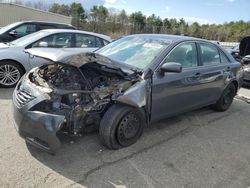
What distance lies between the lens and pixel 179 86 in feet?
14.4

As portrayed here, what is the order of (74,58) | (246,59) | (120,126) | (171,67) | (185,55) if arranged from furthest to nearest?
(246,59) → (185,55) → (171,67) → (120,126) → (74,58)

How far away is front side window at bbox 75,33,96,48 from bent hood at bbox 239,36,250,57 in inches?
194

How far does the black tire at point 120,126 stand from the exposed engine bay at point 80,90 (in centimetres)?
15

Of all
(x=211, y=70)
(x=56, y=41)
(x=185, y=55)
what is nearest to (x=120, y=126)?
(x=185, y=55)

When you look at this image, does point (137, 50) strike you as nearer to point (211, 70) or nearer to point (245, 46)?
point (211, 70)

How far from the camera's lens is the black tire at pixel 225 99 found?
5758 millimetres

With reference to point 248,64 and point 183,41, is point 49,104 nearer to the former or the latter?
point 183,41

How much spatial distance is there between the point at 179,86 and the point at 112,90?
1.29m

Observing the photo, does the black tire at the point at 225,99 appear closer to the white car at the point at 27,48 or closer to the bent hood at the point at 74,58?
the bent hood at the point at 74,58

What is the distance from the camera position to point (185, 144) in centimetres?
420

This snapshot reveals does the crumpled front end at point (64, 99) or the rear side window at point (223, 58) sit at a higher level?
the rear side window at point (223, 58)

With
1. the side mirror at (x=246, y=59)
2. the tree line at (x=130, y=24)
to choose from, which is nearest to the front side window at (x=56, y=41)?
the side mirror at (x=246, y=59)

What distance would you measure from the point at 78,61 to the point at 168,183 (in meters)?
1.83

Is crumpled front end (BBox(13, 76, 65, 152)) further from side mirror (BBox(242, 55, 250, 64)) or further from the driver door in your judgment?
side mirror (BBox(242, 55, 250, 64))
